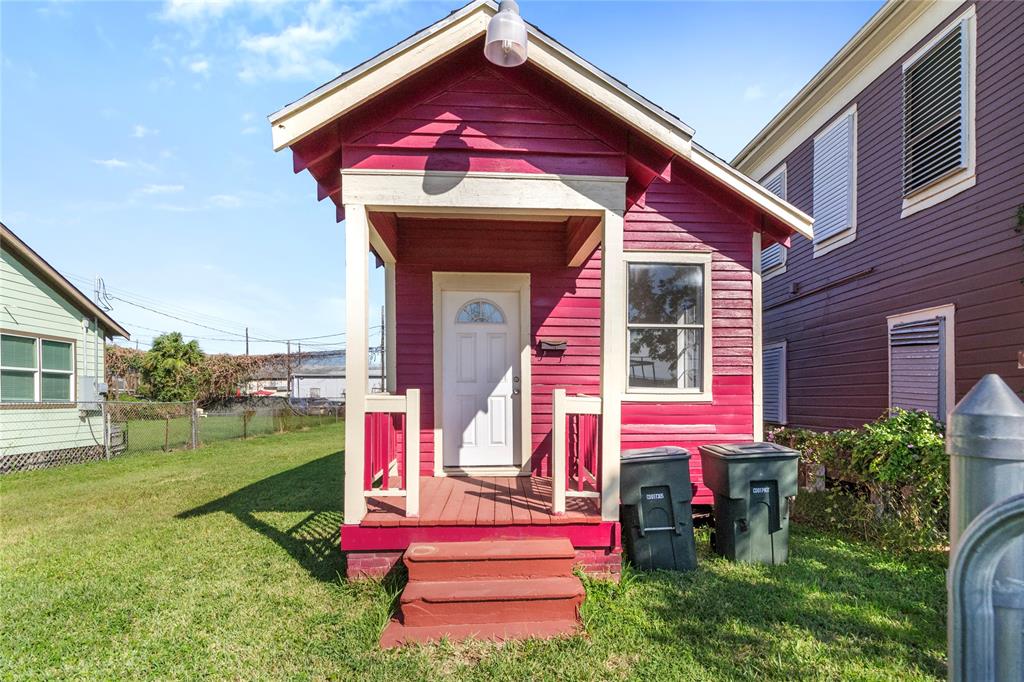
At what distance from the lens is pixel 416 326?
213 inches

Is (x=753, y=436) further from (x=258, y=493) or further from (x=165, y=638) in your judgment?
Answer: (x=258, y=493)

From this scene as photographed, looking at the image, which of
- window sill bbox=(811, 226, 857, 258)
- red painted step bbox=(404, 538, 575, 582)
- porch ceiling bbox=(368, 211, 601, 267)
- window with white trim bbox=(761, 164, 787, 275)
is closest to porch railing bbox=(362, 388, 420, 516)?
red painted step bbox=(404, 538, 575, 582)

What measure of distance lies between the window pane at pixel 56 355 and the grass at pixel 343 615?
6.13 m

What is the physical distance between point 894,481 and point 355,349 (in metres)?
4.85

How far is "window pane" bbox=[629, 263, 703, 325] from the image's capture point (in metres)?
5.61

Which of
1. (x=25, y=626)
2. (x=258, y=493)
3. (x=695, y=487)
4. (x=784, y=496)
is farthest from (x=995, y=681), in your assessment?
(x=258, y=493)

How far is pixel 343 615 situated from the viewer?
318 cm

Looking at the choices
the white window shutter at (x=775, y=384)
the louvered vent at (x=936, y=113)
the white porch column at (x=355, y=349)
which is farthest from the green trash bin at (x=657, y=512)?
the white window shutter at (x=775, y=384)

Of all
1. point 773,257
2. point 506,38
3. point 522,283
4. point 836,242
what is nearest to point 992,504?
point 506,38

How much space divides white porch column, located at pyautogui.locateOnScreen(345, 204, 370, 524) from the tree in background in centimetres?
2045

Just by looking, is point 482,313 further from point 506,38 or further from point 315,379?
point 315,379

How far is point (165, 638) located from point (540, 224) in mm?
4468

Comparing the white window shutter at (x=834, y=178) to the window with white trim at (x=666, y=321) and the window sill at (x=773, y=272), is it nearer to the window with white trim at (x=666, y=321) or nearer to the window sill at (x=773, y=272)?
the window sill at (x=773, y=272)

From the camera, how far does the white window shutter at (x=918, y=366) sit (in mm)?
6035
